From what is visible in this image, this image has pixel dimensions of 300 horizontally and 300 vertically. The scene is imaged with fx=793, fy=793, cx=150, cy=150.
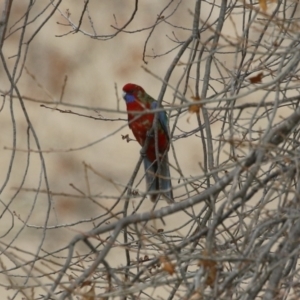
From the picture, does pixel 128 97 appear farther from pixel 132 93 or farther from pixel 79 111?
pixel 79 111

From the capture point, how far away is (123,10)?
22.5 feet

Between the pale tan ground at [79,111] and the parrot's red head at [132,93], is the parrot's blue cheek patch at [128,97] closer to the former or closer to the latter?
the parrot's red head at [132,93]

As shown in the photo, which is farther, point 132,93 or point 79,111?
point 79,111

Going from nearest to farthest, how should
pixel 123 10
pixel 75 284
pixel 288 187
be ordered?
pixel 75 284, pixel 288 187, pixel 123 10

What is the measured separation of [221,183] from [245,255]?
25 centimetres

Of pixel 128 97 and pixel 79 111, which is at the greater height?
pixel 79 111

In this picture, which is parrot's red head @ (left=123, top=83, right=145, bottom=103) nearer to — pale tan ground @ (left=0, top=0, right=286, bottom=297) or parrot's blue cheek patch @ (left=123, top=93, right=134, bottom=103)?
parrot's blue cheek patch @ (left=123, top=93, right=134, bottom=103)

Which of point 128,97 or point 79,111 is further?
point 79,111

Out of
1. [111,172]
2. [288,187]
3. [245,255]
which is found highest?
[111,172]

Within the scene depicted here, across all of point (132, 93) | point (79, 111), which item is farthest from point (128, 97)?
point (79, 111)

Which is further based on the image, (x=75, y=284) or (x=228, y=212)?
(x=228, y=212)

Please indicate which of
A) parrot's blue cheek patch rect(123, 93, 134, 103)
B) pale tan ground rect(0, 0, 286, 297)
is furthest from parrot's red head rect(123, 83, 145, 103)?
pale tan ground rect(0, 0, 286, 297)

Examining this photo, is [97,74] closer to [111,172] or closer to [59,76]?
[59,76]

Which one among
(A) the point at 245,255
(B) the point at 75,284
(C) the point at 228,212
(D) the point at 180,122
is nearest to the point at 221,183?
(C) the point at 228,212
